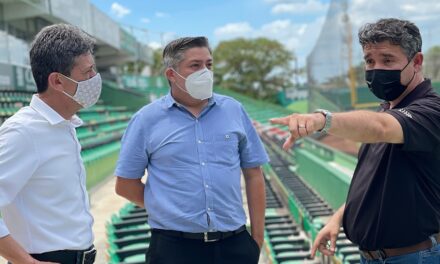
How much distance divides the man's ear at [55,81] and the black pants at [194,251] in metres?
0.86

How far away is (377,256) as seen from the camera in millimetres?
1894

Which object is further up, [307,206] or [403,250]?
[403,250]

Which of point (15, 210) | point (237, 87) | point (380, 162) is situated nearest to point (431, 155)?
point (380, 162)

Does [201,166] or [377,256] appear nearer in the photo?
[377,256]

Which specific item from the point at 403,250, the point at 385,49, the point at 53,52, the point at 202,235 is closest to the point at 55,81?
the point at 53,52

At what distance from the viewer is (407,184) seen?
1738 millimetres

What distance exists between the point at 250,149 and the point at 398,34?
0.93 metres

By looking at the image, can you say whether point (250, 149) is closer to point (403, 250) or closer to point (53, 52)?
point (403, 250)

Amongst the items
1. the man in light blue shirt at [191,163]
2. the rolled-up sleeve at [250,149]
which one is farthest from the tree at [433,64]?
the man in light blue shirt at [191,163]

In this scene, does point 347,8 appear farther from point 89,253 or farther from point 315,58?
point 89,253

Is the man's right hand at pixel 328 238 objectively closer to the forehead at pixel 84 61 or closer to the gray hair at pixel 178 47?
the gray hair at pixel 178 47

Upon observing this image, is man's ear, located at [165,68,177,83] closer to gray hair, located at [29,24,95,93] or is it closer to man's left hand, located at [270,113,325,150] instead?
gray hair, located at [29,24,95,93]

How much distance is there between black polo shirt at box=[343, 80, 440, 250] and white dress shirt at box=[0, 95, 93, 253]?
3.80 ft

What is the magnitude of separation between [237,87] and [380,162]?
44713mm
